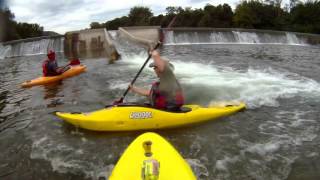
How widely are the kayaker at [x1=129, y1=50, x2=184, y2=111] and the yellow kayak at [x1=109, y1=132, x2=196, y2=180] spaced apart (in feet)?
5.90

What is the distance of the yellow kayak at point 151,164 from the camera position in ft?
11.7

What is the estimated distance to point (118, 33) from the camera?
2720 cm

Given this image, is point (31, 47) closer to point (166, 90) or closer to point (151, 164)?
point (166, 90)

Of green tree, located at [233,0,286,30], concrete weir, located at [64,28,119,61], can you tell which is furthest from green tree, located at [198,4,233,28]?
concrete weir, located at [64,28,119,61]

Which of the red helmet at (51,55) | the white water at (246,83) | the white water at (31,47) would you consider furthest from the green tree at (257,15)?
the red helmet at (51,55)

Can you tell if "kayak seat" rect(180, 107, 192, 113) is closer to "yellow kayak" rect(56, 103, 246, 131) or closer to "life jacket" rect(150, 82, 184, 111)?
"yellow kayak" rect(56, 103, 246, 131)

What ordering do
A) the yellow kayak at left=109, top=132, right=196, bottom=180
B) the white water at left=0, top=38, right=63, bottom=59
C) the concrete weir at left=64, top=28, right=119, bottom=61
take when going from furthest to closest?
the concrete weir at left=64, top=28, right=119, bottom=61, the white water at left=0, top=38, right=63, bottom=59, the yellow kayak at left=109, top=132, right=196, bottom=180

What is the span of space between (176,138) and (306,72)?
7.99 meters

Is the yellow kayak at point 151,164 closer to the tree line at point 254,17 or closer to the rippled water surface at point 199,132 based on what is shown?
the rippled water surface at point 199,132

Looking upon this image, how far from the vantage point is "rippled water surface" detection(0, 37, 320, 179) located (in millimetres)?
5229

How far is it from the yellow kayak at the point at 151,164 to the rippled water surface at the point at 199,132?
86 cm

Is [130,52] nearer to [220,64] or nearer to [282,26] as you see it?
[220,64]

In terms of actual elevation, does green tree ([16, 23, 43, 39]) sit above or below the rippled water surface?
above

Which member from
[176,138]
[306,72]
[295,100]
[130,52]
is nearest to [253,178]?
[176,138]
